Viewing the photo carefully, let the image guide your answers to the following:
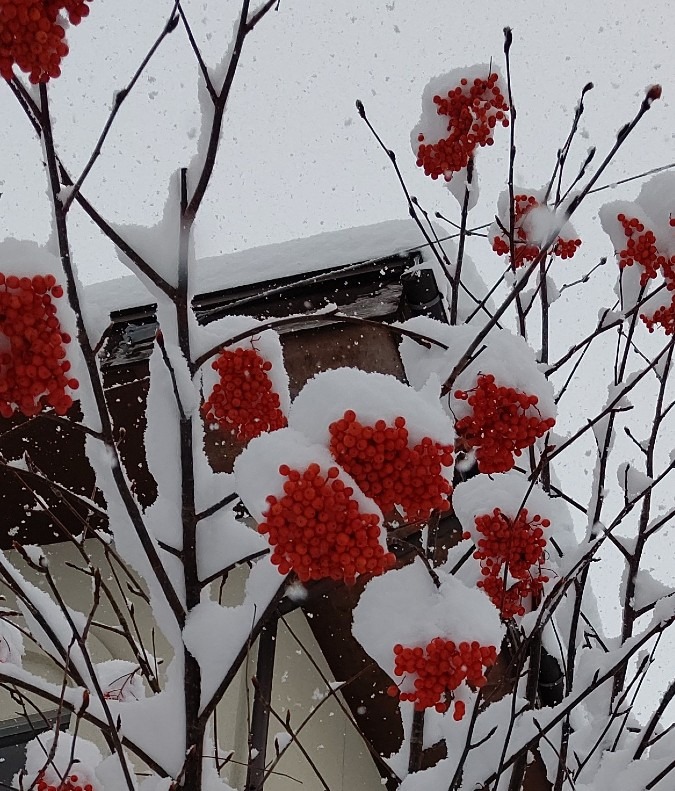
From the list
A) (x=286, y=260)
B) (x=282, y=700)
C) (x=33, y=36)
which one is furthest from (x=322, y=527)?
(x=282, y=700)

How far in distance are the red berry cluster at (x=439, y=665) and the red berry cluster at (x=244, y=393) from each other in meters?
0.47

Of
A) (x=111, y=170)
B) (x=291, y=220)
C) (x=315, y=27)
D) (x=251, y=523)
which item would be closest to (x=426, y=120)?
(x=251, y=523)

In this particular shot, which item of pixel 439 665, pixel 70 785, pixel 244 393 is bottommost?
pixel 439 665

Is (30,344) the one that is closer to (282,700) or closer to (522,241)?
(522,241)

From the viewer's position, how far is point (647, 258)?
64.1 inches

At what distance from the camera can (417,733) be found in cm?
129

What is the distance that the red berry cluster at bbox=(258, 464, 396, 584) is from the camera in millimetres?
846

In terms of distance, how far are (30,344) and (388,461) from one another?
434mm

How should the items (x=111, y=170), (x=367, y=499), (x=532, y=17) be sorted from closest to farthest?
1. (x=367, y=499)
2. (x=532, y=17)
3. (x=111, y=170)

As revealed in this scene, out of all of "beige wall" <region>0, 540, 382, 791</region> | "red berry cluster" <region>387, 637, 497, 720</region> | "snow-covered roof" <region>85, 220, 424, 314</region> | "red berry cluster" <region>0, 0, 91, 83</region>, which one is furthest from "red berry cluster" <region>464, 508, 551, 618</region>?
"beige wall" <region>0, 540, 382, 791</region>

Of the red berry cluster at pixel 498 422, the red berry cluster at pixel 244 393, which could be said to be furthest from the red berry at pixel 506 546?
the red berry cluster at pixel 244 393

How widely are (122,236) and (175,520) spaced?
43 cm

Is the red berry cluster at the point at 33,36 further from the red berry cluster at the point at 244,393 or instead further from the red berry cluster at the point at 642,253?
the red berry cluster at the point at 642,253

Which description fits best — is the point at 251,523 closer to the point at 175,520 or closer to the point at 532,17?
the point at 175,520
